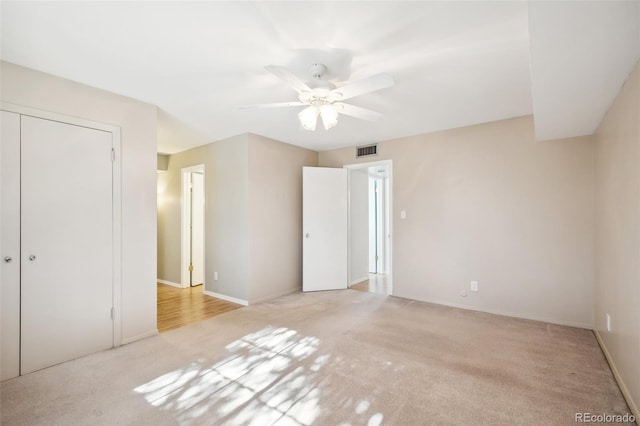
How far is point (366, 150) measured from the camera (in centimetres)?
469

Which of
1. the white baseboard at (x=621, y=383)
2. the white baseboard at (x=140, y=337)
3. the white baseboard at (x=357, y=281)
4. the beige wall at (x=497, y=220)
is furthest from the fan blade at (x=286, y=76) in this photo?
the white baseboard at (x=357, y=281)

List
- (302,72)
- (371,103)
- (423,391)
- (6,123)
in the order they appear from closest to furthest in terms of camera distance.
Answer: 1. (423,391)
2. (6,123)
3. (302,72)
4. (371,103)

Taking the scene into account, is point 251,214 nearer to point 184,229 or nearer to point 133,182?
point 133,182

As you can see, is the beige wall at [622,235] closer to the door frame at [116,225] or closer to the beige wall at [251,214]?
the beige wall at [251,214]

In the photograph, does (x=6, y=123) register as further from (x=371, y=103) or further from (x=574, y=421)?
(x=574, y=421)

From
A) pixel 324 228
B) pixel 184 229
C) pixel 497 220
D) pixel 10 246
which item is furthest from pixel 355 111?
pixel 184 229

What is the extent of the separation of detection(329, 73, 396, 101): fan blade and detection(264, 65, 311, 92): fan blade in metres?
0.26

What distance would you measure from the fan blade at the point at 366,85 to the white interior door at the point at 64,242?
2233mm

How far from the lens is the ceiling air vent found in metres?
4.59

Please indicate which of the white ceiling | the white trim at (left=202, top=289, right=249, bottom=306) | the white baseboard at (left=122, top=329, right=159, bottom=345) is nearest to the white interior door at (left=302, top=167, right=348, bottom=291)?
the white trim at (left=202, top=289, right=249, bottom=306)

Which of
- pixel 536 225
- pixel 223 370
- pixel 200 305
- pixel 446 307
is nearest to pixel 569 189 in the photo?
pixel 536 225

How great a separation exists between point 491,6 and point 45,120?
3.34 meters

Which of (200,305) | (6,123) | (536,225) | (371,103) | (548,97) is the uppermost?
(371,103)

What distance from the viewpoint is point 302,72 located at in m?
2.35
